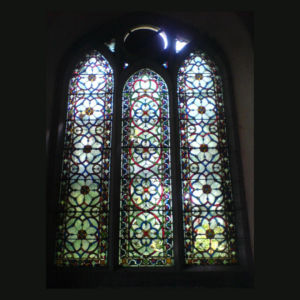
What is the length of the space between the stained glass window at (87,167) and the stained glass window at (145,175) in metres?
0.24

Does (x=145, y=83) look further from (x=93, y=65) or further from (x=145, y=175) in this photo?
(x=145, y=175)

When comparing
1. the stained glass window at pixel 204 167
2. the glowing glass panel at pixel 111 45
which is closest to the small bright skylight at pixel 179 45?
the stained glass window at pixel 204 167

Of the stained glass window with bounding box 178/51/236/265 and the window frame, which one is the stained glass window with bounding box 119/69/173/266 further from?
the stained glass window with bounding box 178/51/236/265

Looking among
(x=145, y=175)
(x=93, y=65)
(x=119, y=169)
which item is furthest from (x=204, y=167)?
(x=93, y=65)

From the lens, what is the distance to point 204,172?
3.97m

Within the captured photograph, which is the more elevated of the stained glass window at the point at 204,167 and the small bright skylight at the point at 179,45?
the small bright skylight at the point at 179,45

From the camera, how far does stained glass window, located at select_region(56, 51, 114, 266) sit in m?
3.69

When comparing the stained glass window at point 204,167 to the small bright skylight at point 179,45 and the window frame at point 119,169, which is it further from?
the small bright skylight at point 179,45

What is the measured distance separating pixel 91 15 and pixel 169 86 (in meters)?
1.56

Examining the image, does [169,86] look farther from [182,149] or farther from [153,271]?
[153,271]

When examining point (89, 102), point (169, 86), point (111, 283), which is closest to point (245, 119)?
point (169, 86)

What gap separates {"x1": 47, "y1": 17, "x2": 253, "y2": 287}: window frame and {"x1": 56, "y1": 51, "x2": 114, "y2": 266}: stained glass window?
0.28ft

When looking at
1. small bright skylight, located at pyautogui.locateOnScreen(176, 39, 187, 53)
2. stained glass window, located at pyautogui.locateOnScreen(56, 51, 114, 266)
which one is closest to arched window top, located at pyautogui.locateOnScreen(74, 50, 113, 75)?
stained glass window, located at pyautogui.locateOnScreen(56, 51, 114, 266)

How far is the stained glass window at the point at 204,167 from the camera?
3703 millimetres
